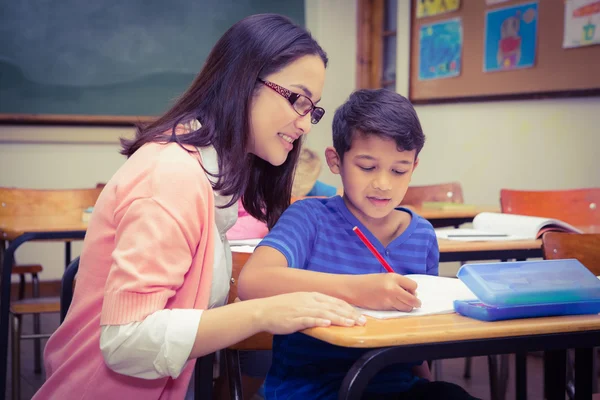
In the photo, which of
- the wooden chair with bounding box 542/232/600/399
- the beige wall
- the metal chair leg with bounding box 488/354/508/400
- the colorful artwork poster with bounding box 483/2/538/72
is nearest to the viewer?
the wooden chair with bounding box 542/232/600/399

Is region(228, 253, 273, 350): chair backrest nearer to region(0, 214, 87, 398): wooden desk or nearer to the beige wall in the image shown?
region(0, 214, 87, 398): wooden desk

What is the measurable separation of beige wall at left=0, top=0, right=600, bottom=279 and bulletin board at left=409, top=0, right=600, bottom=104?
78 mm

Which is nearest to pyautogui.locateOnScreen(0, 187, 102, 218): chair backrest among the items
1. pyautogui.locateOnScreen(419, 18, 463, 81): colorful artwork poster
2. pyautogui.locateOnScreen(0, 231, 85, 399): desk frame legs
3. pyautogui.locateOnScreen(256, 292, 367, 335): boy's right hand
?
pyautogui.locateOnScreen(0, 231, 85, 399): desk frame legs

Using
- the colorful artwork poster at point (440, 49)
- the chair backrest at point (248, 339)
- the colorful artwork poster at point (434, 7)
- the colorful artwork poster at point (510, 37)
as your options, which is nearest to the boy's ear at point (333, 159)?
the chair backrest at point (248, 339)

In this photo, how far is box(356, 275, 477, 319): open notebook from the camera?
991 millimetres

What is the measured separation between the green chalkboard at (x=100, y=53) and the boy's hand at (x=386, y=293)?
3928 mm

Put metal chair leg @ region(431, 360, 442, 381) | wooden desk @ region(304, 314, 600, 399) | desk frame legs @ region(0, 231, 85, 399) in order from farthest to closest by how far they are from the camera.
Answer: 1. metal chair leg @ region(431, 360, 442, 381)
2. desk frame legs @ region(0, 231, 85, 399)
3. wooden desk @ region(304, 314, 600, 399)

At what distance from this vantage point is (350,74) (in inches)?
234

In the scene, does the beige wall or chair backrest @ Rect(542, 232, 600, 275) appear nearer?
chair backrest @ Rect(542, 232, 600, 275)

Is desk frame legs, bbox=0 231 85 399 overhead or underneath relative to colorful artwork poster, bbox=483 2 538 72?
underneath

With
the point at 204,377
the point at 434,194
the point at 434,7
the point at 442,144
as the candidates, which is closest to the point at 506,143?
the point at 442,144

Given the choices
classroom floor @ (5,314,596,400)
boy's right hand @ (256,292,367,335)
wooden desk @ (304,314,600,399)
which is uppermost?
boy's right hand @ (256,292,367,335)

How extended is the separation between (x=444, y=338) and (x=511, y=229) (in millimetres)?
1520

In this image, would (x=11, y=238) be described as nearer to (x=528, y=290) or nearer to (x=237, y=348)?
(x=237, y=348)
